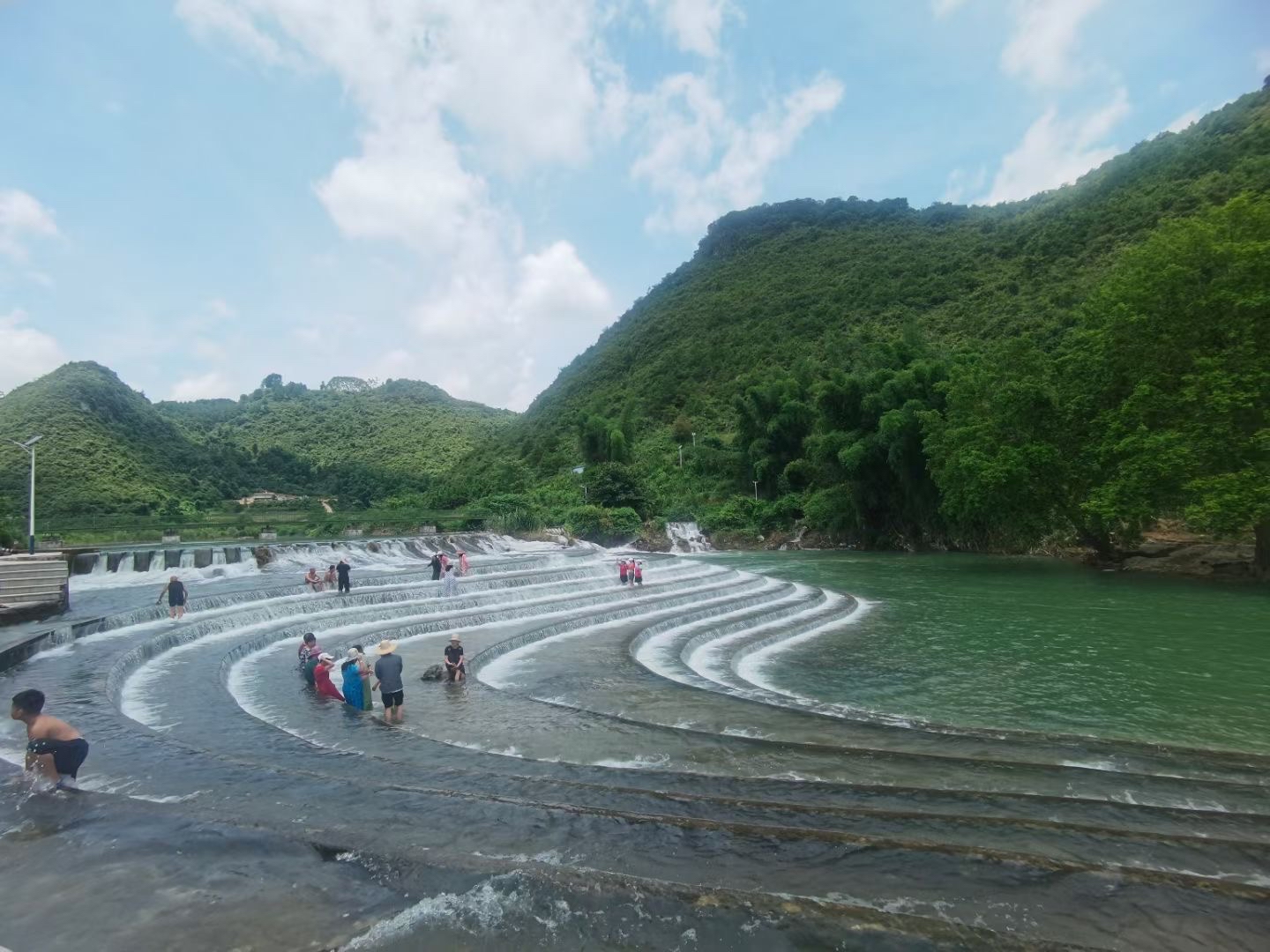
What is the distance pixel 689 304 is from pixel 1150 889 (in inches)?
4330

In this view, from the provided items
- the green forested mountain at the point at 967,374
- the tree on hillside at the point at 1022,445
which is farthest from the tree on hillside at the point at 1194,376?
the tree on hillside at the point at 1022,445

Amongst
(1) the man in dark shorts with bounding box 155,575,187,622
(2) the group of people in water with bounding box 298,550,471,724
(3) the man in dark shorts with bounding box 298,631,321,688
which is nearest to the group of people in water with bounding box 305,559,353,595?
(1) the man in dark shorts with bounding box 155,575,187,622

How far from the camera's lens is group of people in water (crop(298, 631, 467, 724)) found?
28.1ft

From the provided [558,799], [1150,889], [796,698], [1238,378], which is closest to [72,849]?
[558,799]

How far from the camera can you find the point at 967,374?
28766 mm

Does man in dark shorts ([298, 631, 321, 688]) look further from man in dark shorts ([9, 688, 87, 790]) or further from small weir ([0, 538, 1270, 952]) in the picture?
man in dark shorts ([9, 688, 87, 790])

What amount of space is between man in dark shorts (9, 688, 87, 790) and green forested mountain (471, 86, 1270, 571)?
917 inches

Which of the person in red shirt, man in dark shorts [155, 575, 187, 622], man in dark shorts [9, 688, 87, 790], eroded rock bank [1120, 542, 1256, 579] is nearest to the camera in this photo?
man in dark shorts [9, 688, 87, 790]

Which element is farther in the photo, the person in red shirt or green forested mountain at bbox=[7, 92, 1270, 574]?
green forested mountain at bbox=[7, 92, 1270, 574]

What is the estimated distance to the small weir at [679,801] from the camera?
4059 millimetres

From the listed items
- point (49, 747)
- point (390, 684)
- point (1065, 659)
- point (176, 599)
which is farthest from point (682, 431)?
point (49, 747)

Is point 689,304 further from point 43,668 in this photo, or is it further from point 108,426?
point 43,668

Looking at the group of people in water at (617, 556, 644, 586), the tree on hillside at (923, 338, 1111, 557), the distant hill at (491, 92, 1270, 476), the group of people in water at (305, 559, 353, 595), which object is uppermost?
the distant hill at (491, 92, 1270, 476)

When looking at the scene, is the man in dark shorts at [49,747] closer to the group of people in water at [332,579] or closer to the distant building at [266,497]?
the group of people in water at [332,579]
